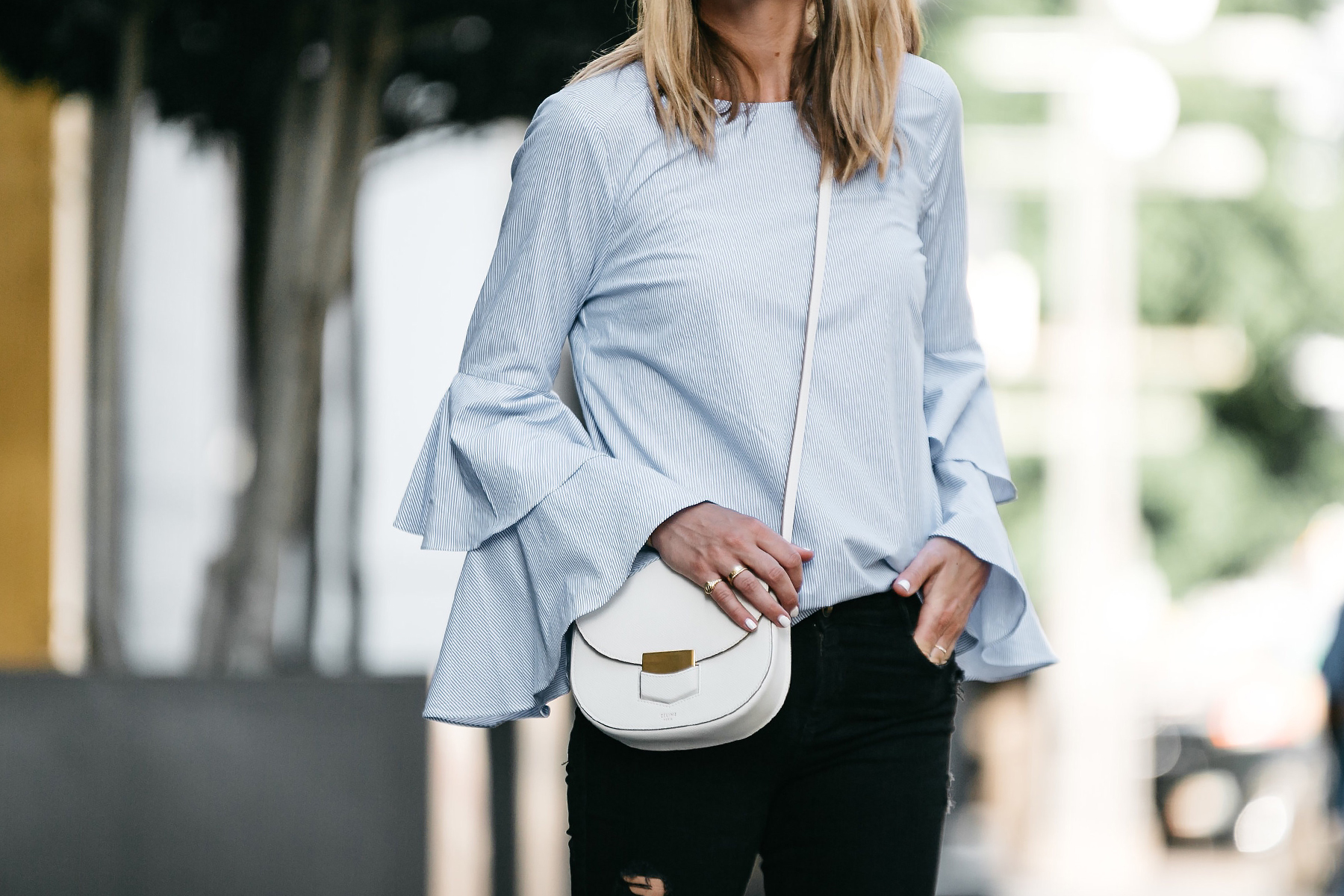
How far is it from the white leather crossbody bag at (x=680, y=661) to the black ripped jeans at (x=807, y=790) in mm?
54

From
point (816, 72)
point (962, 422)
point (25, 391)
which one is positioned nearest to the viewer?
point (816, 72)

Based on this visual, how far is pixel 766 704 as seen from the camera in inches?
66.8

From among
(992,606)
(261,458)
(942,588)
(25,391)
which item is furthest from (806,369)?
(25,391)

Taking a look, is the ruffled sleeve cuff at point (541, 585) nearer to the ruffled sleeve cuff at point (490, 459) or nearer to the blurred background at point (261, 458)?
the ruffled sleeve cuff at point (490, 459)

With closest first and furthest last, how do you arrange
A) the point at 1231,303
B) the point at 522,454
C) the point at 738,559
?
the point at 738,559
the point at 522,454
the point at 1231,303

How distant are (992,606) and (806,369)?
0.41 m

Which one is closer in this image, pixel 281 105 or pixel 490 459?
pixel 490 459

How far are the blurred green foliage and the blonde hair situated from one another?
59.6ft

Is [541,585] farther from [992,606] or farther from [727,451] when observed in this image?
[992,606]

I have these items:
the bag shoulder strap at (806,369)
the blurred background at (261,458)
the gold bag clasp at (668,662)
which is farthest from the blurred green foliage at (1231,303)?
the gold bag clasp at (668,662)

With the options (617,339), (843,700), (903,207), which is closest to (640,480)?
(617,339)

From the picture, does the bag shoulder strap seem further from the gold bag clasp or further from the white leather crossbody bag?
the gold bag clasp

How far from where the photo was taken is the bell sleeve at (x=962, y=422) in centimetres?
195

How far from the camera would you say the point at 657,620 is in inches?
69.5
